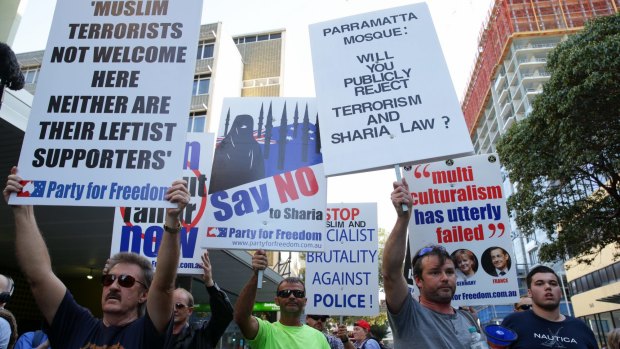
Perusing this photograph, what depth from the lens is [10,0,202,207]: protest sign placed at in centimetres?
266

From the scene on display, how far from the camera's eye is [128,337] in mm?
2111

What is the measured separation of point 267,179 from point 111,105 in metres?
1.66

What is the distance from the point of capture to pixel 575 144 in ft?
46.9

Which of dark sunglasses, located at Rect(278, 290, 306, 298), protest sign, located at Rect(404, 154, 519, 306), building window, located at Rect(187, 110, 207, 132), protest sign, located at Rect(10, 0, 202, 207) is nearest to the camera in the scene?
protest sign, located at Rect(10, 0, 202, 207)

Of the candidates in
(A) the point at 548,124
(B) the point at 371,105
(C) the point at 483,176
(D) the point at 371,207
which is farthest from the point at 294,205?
(A) the point at 548,124

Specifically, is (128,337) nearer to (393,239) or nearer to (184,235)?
(393,239)

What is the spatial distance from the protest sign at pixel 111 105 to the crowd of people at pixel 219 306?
0.76 feet

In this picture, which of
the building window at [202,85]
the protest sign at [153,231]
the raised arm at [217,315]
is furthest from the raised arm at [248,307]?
the building window at [202,85]

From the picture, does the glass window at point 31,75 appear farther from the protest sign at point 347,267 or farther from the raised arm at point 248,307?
the raised arm at point 248,307

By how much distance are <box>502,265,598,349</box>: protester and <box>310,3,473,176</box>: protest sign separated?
1.24m

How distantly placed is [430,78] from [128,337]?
9.18 feet

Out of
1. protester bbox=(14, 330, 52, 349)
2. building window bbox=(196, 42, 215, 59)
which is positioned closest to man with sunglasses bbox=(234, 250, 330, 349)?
protester bbox=(14, 330, 52, 349)

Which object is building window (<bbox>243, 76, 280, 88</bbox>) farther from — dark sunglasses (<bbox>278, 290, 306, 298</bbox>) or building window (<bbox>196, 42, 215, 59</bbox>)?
dark sunglasses (<bbox>278, 290, 306, 298</bbox>)

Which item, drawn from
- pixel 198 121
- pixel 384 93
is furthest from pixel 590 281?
pixel 384 93
